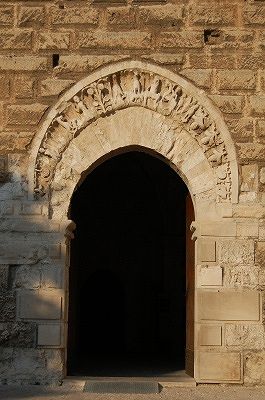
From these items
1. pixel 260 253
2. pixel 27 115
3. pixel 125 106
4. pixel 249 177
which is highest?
pixel 125 106

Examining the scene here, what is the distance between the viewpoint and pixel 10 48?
25.0 feet

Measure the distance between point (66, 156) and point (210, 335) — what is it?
232 centimetres

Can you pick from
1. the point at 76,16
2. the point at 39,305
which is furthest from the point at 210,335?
the point at 76,16

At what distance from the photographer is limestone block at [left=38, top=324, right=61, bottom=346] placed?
23.4 feet

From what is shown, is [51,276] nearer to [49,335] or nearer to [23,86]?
[49,335]

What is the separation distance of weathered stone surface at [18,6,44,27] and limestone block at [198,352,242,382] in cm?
387

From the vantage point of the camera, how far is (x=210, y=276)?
723 cm

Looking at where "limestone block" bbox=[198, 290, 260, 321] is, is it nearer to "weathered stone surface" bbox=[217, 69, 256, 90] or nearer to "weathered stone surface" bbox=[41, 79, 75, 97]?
"weathered stone surface" bbox=[217, 69, 256, 90]

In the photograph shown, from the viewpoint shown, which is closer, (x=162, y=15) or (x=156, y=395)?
(x=156, y=395)

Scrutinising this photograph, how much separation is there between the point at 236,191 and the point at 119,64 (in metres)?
→ 1.78

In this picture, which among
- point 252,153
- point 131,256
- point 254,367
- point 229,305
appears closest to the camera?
point 254,367

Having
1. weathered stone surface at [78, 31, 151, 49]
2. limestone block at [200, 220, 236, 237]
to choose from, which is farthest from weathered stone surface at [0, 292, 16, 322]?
weathered stone surface at [78, 31, 151, 49]

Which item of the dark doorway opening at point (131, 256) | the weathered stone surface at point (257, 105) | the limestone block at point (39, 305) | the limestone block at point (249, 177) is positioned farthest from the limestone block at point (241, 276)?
the dark doorway opening at point (131, 256)

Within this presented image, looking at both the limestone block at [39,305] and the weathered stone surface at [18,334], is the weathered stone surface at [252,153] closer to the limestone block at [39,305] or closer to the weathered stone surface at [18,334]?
the limestone block at [39,305]
